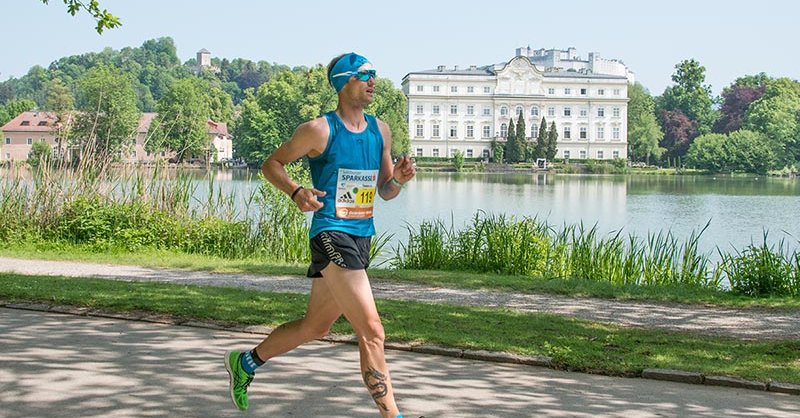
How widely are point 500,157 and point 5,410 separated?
127 metres

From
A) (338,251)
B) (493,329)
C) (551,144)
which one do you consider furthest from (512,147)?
(338,251)

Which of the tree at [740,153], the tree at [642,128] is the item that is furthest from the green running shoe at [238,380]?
the tree at [642,128]

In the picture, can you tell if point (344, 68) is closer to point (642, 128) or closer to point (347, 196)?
point (347, 196)

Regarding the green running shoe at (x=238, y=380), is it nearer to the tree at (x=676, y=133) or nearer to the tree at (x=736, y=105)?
the tree at (x=676, y=133)

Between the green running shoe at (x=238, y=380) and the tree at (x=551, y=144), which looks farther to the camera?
the tree at (x=551, y=144)

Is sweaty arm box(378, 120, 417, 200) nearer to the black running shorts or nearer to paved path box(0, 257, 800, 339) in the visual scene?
the black running shorts

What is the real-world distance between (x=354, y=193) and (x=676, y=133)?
138 meters

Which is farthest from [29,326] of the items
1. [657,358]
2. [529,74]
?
[529,74]

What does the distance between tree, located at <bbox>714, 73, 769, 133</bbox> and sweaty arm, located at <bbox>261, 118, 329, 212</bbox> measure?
142 meters

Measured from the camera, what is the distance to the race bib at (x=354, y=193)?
4.98m

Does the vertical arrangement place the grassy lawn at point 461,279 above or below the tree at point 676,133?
below

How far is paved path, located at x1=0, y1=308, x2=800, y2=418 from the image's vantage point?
17.9 feet

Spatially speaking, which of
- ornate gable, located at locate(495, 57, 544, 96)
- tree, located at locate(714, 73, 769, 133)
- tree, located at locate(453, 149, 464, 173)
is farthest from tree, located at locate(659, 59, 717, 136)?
tree, located at locate(453, 149, 464, 173)

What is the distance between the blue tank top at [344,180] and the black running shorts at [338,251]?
38mm
